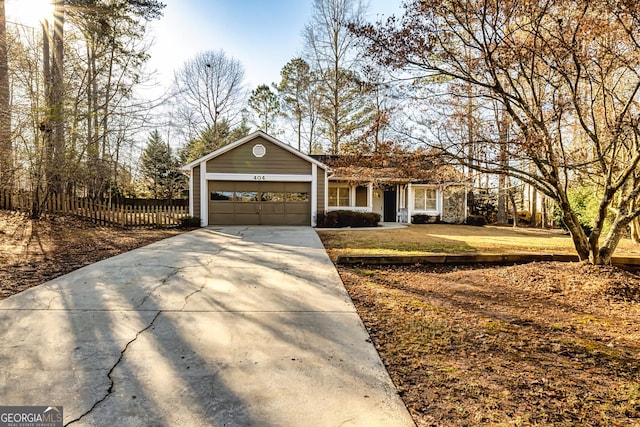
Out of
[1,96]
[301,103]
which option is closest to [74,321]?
[1,96]

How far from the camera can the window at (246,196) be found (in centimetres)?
1454

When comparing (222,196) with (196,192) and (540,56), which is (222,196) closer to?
(196,192)

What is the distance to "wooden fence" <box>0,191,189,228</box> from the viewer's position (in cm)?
1147

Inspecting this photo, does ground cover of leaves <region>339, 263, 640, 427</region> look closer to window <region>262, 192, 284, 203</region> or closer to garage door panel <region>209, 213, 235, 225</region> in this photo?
window <region>262, 192, 284, 203</region>

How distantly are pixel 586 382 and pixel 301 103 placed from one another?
2518 centimetres

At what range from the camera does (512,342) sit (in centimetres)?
292

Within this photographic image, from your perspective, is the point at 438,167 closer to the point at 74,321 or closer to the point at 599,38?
the point at 599,38

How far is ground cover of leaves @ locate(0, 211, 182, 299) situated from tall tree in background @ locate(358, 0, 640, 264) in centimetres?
641

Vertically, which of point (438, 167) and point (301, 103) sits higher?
point (301, 103)

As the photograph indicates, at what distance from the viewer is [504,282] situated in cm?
494

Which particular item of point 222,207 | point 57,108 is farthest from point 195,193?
point 57,108

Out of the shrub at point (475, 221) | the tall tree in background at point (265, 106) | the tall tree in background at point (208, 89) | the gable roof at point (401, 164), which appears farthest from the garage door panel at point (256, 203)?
the tall tree in background at point (265, 106)

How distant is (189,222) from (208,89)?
52.2ft

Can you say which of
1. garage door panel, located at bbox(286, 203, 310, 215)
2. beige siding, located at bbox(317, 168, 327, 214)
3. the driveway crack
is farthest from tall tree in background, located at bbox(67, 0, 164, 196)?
the driveway crack
